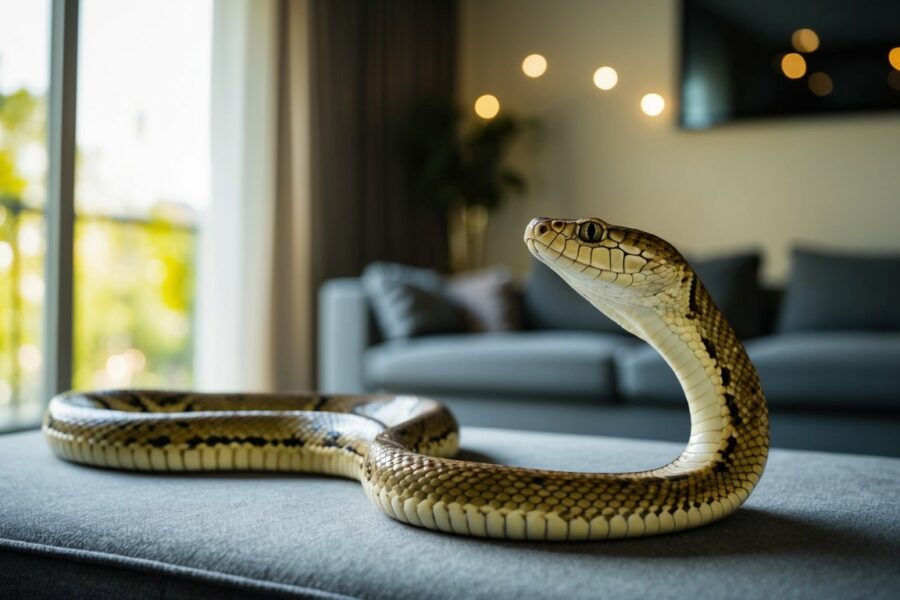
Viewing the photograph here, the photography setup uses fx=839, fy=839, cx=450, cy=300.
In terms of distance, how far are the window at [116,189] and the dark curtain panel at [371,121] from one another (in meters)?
0.71

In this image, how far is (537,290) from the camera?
4180mm

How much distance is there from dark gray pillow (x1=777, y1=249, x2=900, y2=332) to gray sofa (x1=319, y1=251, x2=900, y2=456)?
0.13 ft

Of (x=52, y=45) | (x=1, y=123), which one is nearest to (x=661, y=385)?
(x=52, y=45)

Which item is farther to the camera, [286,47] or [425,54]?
[425,54]

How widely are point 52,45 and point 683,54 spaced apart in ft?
11.8

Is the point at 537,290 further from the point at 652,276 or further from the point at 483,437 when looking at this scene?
the point at 652,276

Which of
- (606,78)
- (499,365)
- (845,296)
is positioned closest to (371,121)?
(606,78)

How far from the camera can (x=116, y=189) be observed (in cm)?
437

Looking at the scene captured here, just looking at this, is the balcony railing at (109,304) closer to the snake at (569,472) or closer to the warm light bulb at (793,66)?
the snake at (569,472)

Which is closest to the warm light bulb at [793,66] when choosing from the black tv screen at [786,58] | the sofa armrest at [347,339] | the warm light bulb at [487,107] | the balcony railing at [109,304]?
the black tv screen at [786,58]

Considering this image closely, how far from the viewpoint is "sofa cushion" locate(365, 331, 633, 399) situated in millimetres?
3273

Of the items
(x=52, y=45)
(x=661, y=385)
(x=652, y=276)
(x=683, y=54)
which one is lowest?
(x=661, y=385)

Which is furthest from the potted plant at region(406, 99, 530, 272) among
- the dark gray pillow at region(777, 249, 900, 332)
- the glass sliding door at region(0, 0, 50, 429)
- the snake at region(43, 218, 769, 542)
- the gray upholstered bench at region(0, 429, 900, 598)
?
the gray upholstered bench at region(0, 429, 900, 598)

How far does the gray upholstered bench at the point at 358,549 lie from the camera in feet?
2.80
